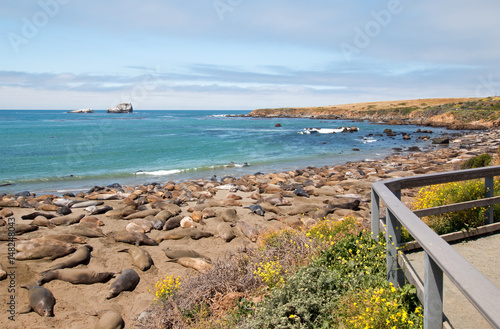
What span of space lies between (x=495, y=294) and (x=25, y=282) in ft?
27.8

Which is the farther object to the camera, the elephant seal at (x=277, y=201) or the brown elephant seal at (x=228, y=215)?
the elephant seal at (x=277, y=201)

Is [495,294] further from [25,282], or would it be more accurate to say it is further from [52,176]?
[52,176]

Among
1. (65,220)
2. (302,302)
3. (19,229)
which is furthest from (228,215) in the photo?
(302,302)

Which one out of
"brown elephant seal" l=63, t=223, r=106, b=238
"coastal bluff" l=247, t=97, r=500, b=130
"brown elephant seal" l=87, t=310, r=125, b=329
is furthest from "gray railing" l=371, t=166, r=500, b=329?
"coastal bluff" l=247, t=97, r=500, b=130

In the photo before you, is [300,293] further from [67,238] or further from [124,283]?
[67,238]

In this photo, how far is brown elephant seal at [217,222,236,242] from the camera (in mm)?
9922

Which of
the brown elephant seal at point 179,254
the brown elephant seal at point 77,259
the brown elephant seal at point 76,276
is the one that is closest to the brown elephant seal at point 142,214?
the brown elephant seal at point 77,259

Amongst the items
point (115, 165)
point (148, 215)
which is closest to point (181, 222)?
point (148, 215)

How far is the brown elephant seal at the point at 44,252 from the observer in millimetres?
8367

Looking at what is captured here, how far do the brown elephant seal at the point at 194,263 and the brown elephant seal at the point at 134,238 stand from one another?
1476 millimetres

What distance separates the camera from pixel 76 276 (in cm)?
757

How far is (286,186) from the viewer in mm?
17062

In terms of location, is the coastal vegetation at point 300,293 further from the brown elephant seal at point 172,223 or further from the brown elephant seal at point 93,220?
the brown elephant seal at point 93,220

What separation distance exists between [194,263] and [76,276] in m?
2.58
